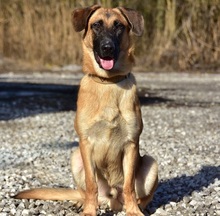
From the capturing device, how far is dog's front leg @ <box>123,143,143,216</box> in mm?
5258

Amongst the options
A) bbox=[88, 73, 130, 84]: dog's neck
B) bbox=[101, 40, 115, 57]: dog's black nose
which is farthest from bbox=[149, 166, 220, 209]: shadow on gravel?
bbox=[101, 40, 115, 57]: dog's black nose

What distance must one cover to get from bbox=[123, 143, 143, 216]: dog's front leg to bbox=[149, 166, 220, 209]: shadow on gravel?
0.42m

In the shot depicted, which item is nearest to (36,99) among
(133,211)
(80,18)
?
(80,18)

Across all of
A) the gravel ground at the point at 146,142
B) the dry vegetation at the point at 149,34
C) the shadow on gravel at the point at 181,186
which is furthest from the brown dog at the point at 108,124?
the dry vegetation at the point at 149,34

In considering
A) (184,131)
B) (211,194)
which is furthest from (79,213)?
(184,131)

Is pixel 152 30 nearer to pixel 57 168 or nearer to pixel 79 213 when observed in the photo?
pixel 57 168

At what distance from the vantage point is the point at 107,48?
209 inches

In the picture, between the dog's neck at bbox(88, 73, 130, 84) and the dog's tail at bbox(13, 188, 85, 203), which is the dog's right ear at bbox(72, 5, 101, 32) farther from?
the dog's tail at bbox(13, 188, 85, 203)

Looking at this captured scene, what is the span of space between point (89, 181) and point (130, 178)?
330 mm

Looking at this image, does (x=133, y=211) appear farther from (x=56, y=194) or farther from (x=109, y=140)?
(x=56, y=194)

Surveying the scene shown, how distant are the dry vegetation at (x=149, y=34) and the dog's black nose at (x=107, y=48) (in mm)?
16557

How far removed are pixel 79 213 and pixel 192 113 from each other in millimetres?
6700

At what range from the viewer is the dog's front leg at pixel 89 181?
17.2 feet

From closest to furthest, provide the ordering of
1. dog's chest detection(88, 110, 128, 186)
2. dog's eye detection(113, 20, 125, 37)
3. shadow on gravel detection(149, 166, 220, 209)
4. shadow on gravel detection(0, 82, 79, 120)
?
dog's chest detection(88, 110, 128, 186), dog's eye detection(113, 20, 125, 37), shadow on gravel detection(149, 166, 220, 209), shadow on gravel detection(0, 82, 79, 120)
